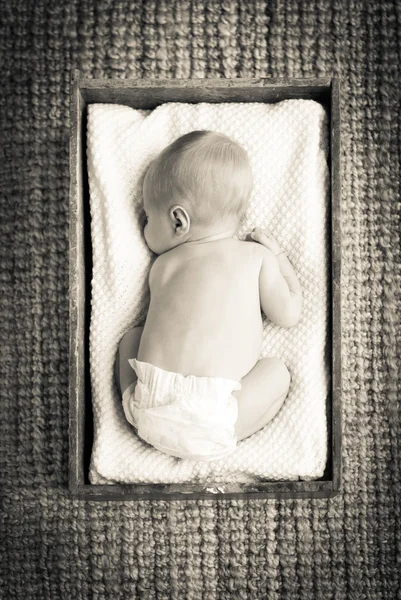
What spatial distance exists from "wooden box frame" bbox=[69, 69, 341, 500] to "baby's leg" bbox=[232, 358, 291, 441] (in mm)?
93

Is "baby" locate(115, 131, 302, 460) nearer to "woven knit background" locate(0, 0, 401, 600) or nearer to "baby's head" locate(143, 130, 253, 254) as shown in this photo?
"baby's head" locate(143, 130, 253, 254)

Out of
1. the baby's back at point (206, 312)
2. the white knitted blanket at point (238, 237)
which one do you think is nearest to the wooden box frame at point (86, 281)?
the white knitted blanket at point (238, 237)

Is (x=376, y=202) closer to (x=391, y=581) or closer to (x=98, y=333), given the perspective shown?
(x=98, y=333)

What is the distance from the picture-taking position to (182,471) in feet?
3.89

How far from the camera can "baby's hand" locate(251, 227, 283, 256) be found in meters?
1.21

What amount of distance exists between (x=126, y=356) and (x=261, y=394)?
0.25m

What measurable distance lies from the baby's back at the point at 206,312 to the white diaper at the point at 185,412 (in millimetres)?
25

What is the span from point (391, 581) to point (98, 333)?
786 mm

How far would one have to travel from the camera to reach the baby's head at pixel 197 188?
1.14 metres

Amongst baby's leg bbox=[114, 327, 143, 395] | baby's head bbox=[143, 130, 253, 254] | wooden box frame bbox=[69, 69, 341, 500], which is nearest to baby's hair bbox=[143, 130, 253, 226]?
baby's head bbox=[143, 130, 253, 254]

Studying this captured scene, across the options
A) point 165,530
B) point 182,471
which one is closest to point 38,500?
point 165,530

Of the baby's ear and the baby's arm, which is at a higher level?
the baby's ear

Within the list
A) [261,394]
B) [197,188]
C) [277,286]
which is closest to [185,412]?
[261,394]

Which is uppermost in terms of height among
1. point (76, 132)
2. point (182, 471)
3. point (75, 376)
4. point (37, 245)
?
point (76, 132)
